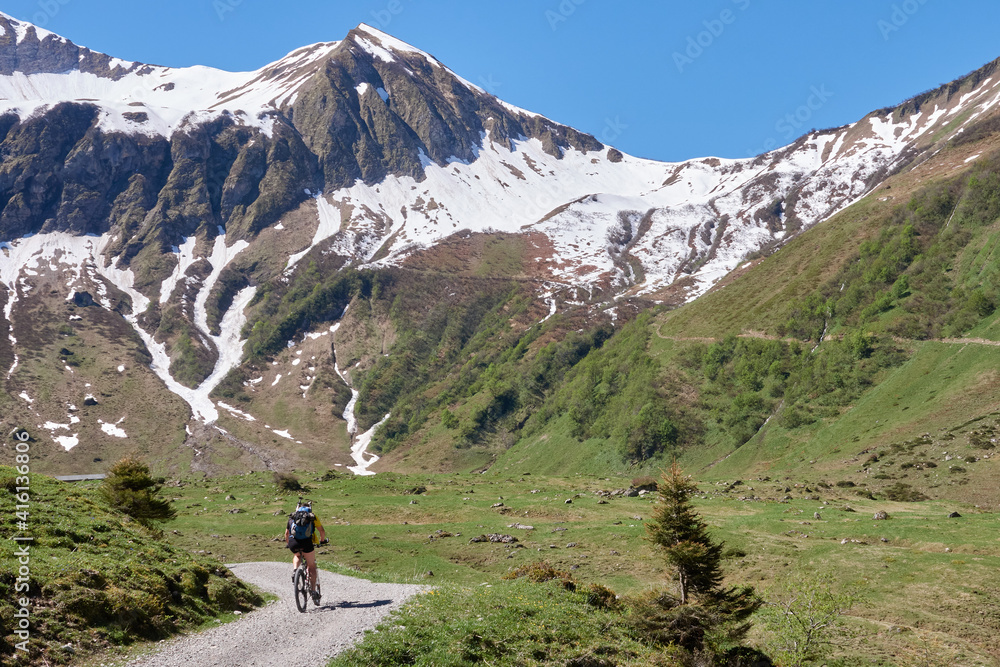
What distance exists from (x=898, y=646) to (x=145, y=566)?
90.4 ft

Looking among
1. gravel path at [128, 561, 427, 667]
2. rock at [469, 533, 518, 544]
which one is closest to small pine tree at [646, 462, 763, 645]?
gravel path at [128, 561, 427, 667]

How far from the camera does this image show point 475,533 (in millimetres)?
45562

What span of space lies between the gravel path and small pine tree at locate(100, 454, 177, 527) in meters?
16.3

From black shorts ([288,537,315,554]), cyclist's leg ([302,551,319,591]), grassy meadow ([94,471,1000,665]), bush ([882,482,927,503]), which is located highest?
black shorts ([288,537,315,554])

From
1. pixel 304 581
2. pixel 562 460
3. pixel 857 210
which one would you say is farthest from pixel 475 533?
pixel 857 210

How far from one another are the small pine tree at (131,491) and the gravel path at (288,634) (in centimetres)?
1632

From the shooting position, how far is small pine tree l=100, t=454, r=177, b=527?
34156mm

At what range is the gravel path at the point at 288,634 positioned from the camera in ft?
47.6

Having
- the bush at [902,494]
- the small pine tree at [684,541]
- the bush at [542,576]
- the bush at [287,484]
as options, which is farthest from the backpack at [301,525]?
the bush at [902,494]

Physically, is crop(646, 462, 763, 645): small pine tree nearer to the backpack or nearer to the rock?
the backpack

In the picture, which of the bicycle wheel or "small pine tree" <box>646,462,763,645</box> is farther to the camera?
"small pine tree" <box>646,462,763,645</box>

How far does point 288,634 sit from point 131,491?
23527 mm

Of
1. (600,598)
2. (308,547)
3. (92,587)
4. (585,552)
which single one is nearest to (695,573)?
(600,598)

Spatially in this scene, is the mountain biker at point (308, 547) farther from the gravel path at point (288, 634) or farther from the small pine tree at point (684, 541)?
the small pine tree at point (684, 541)
